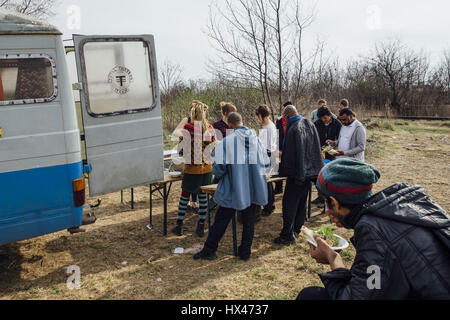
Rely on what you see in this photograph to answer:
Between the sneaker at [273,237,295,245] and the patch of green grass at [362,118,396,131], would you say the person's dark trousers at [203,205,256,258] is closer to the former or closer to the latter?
the sneaker at [273,237,295,245]

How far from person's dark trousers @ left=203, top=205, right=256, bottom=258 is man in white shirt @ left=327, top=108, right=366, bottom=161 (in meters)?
2.38

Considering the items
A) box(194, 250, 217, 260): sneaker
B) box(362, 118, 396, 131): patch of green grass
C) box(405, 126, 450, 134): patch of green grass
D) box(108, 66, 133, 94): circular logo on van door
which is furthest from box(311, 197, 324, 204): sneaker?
box(405, 126, 450, 134): patch of green grass

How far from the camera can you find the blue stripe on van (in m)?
3.79

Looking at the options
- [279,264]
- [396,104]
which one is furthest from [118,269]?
[396,104]

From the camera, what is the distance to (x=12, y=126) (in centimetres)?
368

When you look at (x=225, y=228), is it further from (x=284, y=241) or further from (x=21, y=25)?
(x=21, y=25)

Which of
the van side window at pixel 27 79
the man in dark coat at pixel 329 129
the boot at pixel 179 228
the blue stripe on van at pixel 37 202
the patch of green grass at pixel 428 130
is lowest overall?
the boot at pixel 179 228

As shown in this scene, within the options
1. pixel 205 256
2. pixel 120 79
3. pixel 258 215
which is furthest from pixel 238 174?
pixel 258 215

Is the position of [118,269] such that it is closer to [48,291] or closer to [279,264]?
[48,291]

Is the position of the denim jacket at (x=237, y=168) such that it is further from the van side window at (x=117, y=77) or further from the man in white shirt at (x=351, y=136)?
the man in white shirt at (x=351, y=136)

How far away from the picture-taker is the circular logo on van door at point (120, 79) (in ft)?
14.2

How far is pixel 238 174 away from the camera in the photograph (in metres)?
4.40

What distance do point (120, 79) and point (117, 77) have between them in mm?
43

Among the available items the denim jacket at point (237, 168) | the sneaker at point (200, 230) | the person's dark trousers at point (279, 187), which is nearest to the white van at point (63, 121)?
the denim jacket at point (237, 168)
